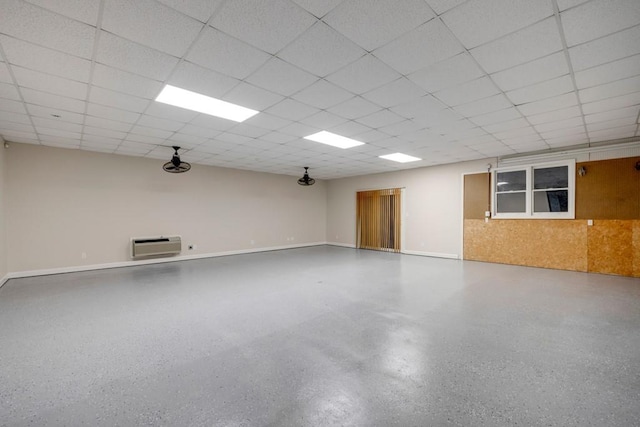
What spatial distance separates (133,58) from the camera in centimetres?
257

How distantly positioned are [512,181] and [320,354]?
7.03m

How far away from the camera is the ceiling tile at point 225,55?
2.30 meters

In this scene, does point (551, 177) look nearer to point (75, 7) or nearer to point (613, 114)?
point (613, 114)

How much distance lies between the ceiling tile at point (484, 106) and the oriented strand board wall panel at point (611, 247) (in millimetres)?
4453

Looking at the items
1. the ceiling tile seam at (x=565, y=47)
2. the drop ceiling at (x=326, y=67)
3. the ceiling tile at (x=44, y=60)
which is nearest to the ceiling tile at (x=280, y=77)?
the drop ceiling at (x=326, y=67)

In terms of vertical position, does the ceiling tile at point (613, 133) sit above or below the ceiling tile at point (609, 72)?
above

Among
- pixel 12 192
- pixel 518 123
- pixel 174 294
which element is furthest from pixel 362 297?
pixel 12 192

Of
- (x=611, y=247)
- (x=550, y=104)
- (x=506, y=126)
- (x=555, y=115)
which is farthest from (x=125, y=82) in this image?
(x=611, y=247)

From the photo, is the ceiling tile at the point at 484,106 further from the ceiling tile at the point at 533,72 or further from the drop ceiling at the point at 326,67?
the ceiling tile at the point at 533,72

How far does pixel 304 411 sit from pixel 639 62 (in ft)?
14.3

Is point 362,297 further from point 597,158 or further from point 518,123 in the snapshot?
point 597,158

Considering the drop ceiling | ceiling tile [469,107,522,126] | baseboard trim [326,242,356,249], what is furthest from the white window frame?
baseboard trim [326,242,356,249]

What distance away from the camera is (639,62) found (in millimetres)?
2674

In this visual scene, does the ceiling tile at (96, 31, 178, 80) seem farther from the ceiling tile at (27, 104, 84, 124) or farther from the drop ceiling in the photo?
the ceiling tile at (27, 104, 84, 124)
